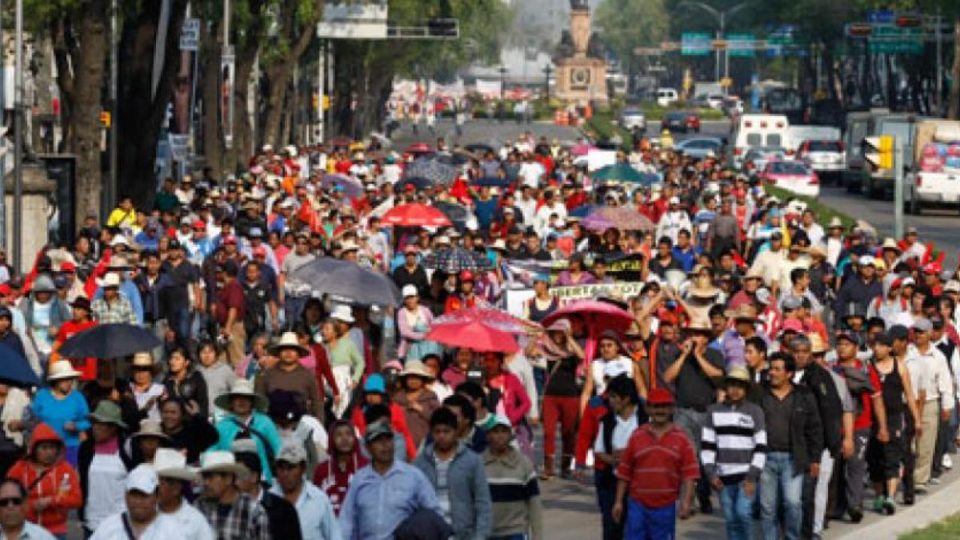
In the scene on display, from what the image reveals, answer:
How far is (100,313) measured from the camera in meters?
22.9

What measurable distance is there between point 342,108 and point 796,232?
7401cm

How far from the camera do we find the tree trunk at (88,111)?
3794cm

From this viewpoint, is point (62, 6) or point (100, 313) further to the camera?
point (62, 6)

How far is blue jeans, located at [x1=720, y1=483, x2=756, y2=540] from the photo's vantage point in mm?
17000

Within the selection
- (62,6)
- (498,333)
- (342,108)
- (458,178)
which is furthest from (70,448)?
(342,108)

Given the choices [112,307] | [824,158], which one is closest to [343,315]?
[112,307]

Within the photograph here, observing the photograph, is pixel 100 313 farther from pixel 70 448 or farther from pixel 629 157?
pixel 629 157

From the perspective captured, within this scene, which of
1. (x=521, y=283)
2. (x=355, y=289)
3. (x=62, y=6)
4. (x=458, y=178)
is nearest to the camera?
(x=355, y=289)

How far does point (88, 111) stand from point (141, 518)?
2739 cm

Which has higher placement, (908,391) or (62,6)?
(62,6)

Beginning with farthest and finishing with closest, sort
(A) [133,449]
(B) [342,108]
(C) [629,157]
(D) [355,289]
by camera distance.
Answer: (B) [342,108] < (C) [629,157] < (D) [355,289] < (A) [133,449]

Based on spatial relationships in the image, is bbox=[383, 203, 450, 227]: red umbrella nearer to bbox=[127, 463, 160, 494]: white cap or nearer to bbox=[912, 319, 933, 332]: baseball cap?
bbox=[912, 319, 933, 332]: baseball cap

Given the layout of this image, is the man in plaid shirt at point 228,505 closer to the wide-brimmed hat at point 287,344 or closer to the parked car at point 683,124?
the wide-brimmed hat at point 287,344

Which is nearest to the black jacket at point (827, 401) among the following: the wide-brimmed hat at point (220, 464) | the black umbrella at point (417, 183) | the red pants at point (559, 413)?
the red pants at point (559, 413)
